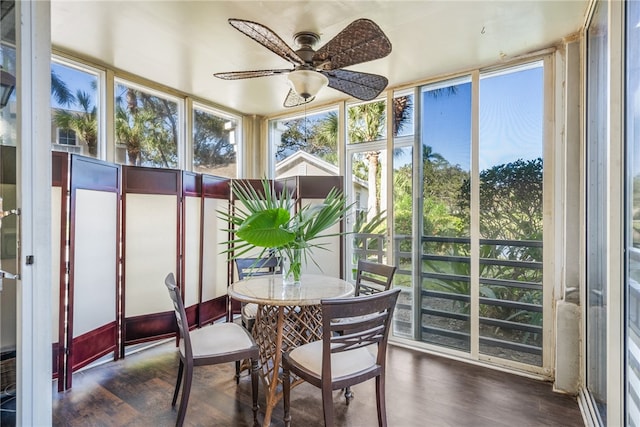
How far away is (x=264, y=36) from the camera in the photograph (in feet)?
5.88

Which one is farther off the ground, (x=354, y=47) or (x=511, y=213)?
(x=354, y=47)

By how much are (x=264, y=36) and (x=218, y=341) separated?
1898mm

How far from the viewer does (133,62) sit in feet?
9.53

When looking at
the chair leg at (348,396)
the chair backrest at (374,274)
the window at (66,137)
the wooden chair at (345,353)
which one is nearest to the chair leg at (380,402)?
the wooden chair at (345,353)

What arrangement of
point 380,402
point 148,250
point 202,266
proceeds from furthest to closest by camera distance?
point 202,266 < point 148,250 < point 380,402

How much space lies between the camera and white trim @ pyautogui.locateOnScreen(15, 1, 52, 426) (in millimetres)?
1194

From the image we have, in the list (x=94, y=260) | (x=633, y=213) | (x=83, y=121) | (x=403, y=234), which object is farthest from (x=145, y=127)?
(x=633, y=213)

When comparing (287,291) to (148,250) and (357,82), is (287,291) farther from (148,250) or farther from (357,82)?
(148,250)

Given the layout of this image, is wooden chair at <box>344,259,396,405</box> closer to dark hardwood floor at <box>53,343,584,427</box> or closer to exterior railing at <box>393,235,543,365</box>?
dark hardwood floor at <box>53,343,584,427</box>

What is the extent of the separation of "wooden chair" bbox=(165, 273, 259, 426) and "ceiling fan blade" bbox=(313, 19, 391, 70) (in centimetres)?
167

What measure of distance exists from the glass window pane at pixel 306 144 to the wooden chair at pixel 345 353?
2334 millimetres

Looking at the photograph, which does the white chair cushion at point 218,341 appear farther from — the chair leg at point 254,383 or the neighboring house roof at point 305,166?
the neighboring house roof at point 305,166

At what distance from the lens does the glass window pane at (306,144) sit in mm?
3967

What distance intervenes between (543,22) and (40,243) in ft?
10.4
